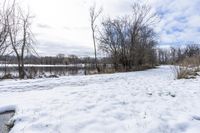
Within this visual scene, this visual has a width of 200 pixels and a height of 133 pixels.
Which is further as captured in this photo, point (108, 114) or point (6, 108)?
point (6, 108)

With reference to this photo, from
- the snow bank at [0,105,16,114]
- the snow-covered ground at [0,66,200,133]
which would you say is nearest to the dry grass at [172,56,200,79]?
the snow-covered ground at [0,66,200,133]

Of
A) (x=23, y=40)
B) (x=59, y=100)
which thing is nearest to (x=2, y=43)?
(x=23, y=40)

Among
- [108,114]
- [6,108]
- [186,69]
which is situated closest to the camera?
[108,114]

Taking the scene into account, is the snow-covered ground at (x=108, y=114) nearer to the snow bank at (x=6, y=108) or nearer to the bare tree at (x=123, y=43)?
the snow bank at (x=6, y=108)

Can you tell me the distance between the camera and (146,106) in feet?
16.6

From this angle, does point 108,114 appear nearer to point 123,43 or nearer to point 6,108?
point 6,108

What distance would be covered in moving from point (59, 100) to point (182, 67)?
8.74 m

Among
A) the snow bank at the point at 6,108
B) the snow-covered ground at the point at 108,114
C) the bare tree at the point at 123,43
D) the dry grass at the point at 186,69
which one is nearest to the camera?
the snow-covered ground at the point at 108,114

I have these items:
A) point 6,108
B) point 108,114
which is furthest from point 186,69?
point 6,108

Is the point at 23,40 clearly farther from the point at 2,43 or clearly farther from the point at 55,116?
the point at 55,116

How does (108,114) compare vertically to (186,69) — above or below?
below

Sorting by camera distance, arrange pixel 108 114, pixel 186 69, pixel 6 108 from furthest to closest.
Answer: pixel 186 69
pixel 6 108
pixel 108 114

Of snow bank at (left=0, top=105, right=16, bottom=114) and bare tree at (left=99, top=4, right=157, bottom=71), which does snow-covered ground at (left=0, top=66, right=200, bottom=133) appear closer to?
snow bank at (left=0, top=105, right=16, bottom=114)

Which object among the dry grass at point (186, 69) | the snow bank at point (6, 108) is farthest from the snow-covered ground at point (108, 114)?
the dry grass at point (186, 69)
